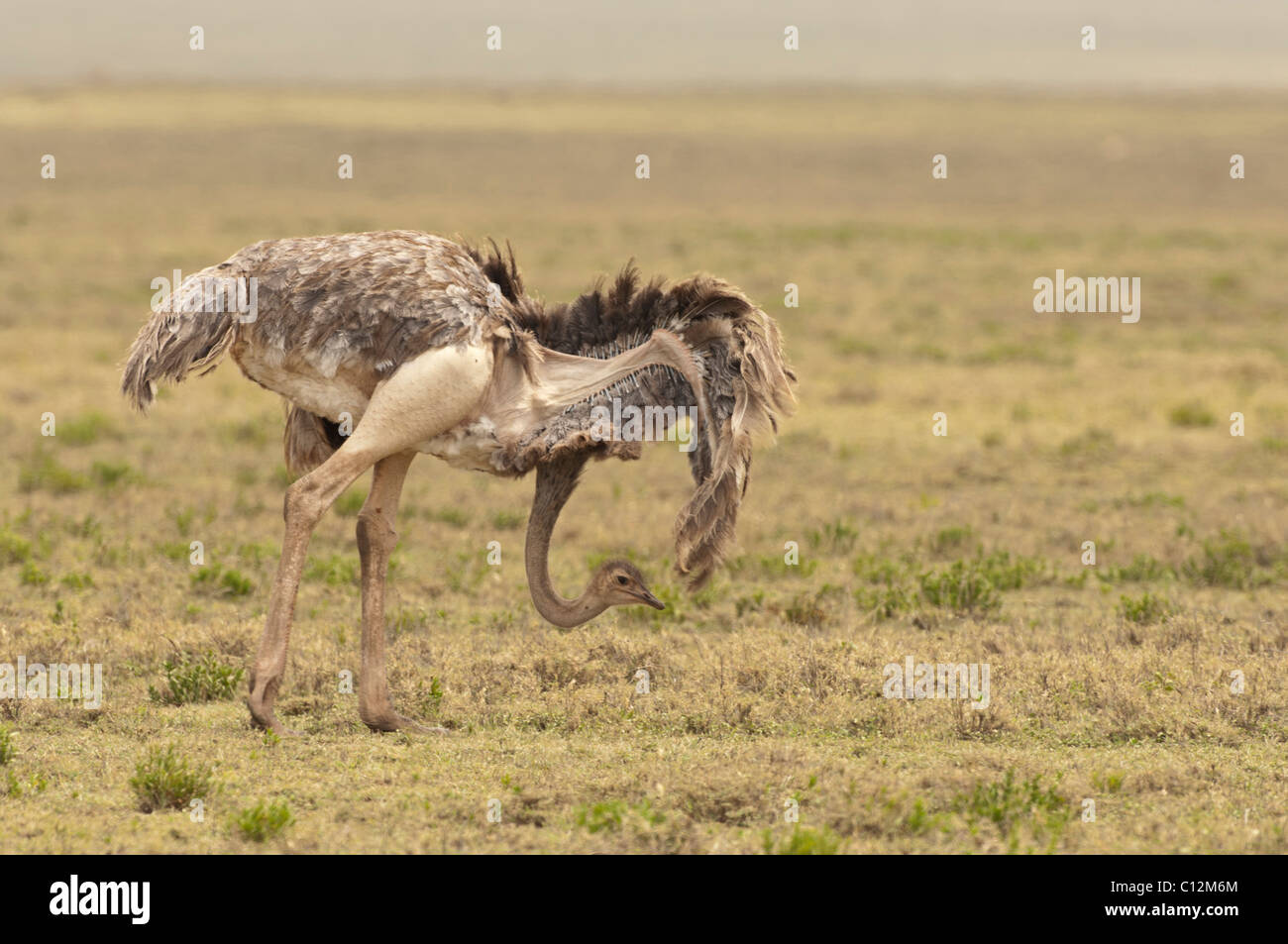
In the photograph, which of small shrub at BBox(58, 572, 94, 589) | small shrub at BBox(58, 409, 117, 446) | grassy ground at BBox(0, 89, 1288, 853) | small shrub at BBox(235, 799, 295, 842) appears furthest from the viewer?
small shrub at BBox(58, 409, 117, 446)

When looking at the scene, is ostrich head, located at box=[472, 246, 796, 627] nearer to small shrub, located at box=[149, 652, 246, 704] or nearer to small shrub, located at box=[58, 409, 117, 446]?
small shrub, located at box=[149, 652, 246, 704]

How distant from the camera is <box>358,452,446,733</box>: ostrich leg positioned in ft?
23.8

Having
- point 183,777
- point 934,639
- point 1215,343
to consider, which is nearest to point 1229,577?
point 934,639

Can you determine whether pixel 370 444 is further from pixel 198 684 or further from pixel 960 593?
pixel 960 593

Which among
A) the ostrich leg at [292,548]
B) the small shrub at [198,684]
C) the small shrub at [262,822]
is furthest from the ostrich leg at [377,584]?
the small shrub at [262,822]

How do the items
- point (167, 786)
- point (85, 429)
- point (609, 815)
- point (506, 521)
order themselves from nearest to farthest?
point (609, 815)
point (167, 786)
point (506, 521)
point (85, 429)

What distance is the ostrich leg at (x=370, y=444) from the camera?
273 inches

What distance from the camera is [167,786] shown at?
6199 mm

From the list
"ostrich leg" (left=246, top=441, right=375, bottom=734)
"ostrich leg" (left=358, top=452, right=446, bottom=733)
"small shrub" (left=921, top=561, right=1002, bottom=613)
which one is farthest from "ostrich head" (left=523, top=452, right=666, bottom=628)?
"small shrub" (left=921, top=561, right=1002, bottom=613)

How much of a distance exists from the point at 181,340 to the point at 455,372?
1210 mm

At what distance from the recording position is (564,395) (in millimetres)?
7363

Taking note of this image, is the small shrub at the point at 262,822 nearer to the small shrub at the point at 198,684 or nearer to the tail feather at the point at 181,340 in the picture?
the small shrub at the point at 198,684

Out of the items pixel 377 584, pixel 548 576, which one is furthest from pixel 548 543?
pixel 377 584

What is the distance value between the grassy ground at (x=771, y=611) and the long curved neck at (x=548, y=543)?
1.61ft
